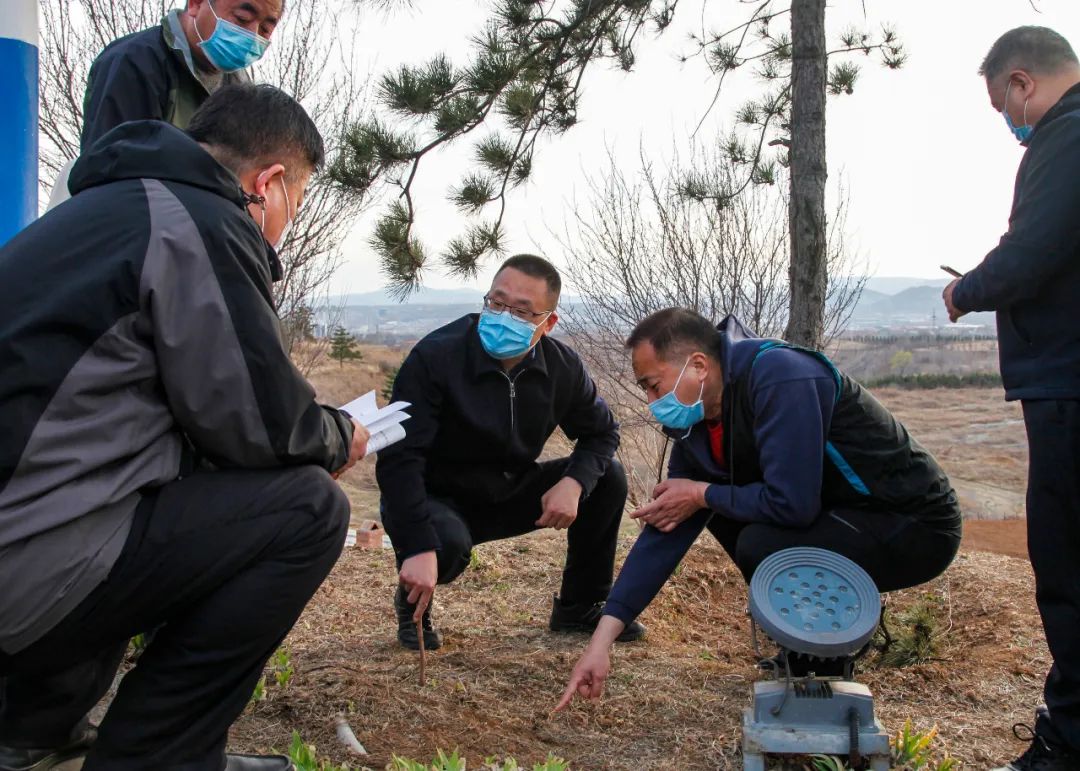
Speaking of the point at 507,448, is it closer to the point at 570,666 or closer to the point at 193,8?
the point at 570,666

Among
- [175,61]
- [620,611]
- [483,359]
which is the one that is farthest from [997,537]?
[175,61]

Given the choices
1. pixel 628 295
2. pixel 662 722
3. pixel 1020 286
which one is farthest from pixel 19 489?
pixel 628 295

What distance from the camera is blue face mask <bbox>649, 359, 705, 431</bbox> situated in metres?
2.98

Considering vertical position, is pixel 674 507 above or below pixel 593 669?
above

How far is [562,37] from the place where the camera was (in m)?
5.71

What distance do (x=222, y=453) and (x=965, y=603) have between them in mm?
3611

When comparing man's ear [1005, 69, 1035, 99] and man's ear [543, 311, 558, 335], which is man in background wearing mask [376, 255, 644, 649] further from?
man's ear [1005, 69, 1035, 99]

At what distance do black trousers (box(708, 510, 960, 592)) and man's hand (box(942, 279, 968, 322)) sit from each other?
610 millimetres

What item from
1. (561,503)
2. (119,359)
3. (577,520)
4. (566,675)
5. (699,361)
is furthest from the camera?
(577,520)

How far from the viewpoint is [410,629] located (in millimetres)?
3602

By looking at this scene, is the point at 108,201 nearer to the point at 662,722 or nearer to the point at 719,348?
the point at 719,348

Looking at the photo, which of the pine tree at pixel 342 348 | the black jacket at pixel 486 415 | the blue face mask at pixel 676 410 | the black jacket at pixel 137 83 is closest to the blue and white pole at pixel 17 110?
the black jacket at pixel 137 83

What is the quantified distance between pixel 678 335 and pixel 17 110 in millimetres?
2500

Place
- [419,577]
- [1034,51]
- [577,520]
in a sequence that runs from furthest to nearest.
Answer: [577,520]
[419,577]
[1034,51]
